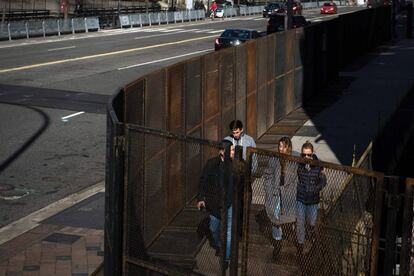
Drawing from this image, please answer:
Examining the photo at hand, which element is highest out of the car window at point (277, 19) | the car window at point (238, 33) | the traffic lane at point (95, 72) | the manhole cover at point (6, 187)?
the car window at point (277, 19)

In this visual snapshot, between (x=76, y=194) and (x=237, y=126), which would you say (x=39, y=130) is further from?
(x=237, y=126)

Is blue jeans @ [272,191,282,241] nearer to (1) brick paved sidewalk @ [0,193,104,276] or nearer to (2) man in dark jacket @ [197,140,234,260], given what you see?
(2) man in dark jacket @ [197,140,234,260]

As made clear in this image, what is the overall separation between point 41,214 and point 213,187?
6.21m

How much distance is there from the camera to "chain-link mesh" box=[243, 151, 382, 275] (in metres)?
5.54

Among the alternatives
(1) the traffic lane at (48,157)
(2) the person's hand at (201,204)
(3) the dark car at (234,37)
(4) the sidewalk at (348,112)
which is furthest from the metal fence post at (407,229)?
(3) the dark car at (234,37)

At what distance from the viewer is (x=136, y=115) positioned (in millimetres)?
8914

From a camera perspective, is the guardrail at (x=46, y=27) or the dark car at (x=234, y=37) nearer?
the dark car at (x=234, y=37)

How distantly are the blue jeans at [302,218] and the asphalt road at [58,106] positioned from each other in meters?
6.75

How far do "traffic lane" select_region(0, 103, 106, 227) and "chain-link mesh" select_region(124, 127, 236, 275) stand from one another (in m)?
5.09

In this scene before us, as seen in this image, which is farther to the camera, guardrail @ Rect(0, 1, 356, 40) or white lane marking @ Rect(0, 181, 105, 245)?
guardrail @ Rect(0, 1, 356, 40)

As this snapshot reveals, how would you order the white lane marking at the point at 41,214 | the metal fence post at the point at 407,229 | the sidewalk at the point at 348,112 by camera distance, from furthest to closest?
1. the sidewalk at the point at 348,112
2. the white lane marking at the point at 41,214
3. the metal fence post at the point at 407,229

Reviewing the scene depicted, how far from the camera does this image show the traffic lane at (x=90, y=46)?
34.3 meters

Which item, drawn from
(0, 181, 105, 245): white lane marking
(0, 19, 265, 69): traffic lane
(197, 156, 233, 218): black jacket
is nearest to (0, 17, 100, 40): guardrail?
(0, 19, 265, 69): traffic lane

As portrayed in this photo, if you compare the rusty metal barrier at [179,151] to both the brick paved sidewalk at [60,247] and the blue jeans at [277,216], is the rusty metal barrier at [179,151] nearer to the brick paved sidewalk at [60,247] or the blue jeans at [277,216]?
the blue jeans at [277,216]
